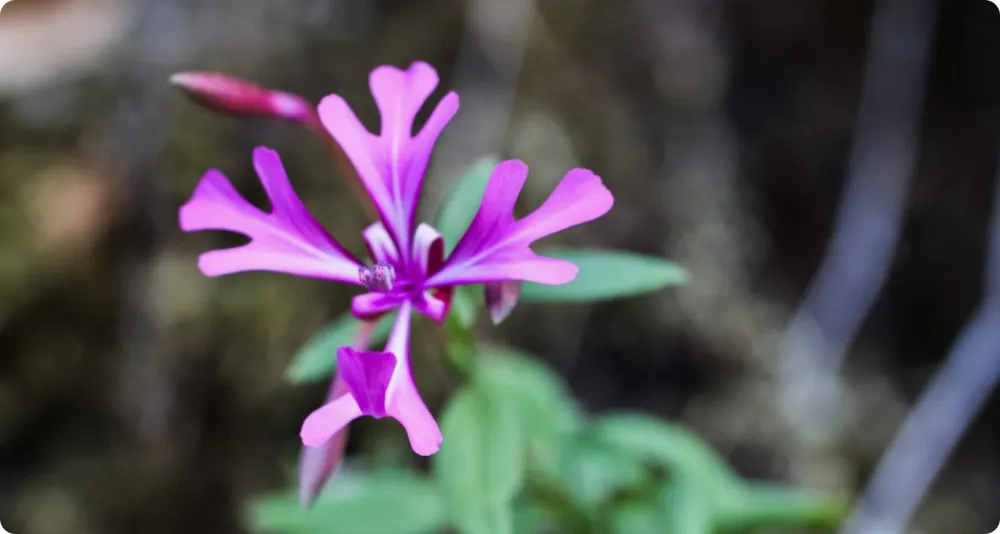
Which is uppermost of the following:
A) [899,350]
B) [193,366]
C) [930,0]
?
[930,0]

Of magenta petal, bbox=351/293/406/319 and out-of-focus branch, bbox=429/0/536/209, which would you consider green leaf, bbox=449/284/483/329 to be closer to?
magenta petal, bbox=351/293/406/319

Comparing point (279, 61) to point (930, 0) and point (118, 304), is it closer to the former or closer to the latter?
point (118, 304)

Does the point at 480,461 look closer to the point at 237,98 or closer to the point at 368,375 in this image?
the point at 368,375

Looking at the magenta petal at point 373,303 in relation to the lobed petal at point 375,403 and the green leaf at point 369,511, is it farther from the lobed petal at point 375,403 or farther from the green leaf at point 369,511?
the green leaf at point 369,511

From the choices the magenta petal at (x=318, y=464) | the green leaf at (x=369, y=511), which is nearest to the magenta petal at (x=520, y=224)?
the magenta petal at (x=318, y=464)

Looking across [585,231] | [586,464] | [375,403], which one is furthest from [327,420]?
[585,231]

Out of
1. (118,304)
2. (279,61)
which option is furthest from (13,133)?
(279,61)
